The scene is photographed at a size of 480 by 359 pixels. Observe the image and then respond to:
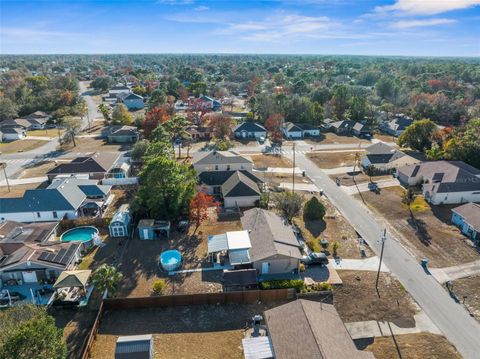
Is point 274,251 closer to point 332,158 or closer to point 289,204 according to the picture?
point 289,204

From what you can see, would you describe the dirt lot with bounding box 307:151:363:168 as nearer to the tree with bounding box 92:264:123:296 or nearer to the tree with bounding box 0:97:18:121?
the tree with bounding box 92:264:123:296

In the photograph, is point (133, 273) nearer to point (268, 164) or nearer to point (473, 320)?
point (473, 320)

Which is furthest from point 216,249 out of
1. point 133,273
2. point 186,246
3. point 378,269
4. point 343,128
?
point 343,128

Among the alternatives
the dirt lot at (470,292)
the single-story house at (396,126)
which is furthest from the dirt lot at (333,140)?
the dirt lot at (470,292)

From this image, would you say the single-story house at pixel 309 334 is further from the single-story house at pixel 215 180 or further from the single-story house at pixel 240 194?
the single-story house at pixel 215 180

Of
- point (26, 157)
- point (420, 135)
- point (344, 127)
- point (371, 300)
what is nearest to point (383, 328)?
point (371, 300)

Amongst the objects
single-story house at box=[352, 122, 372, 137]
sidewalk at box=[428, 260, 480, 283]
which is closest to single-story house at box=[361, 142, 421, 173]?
single-story house at box=[352, 122, 372, 137]
